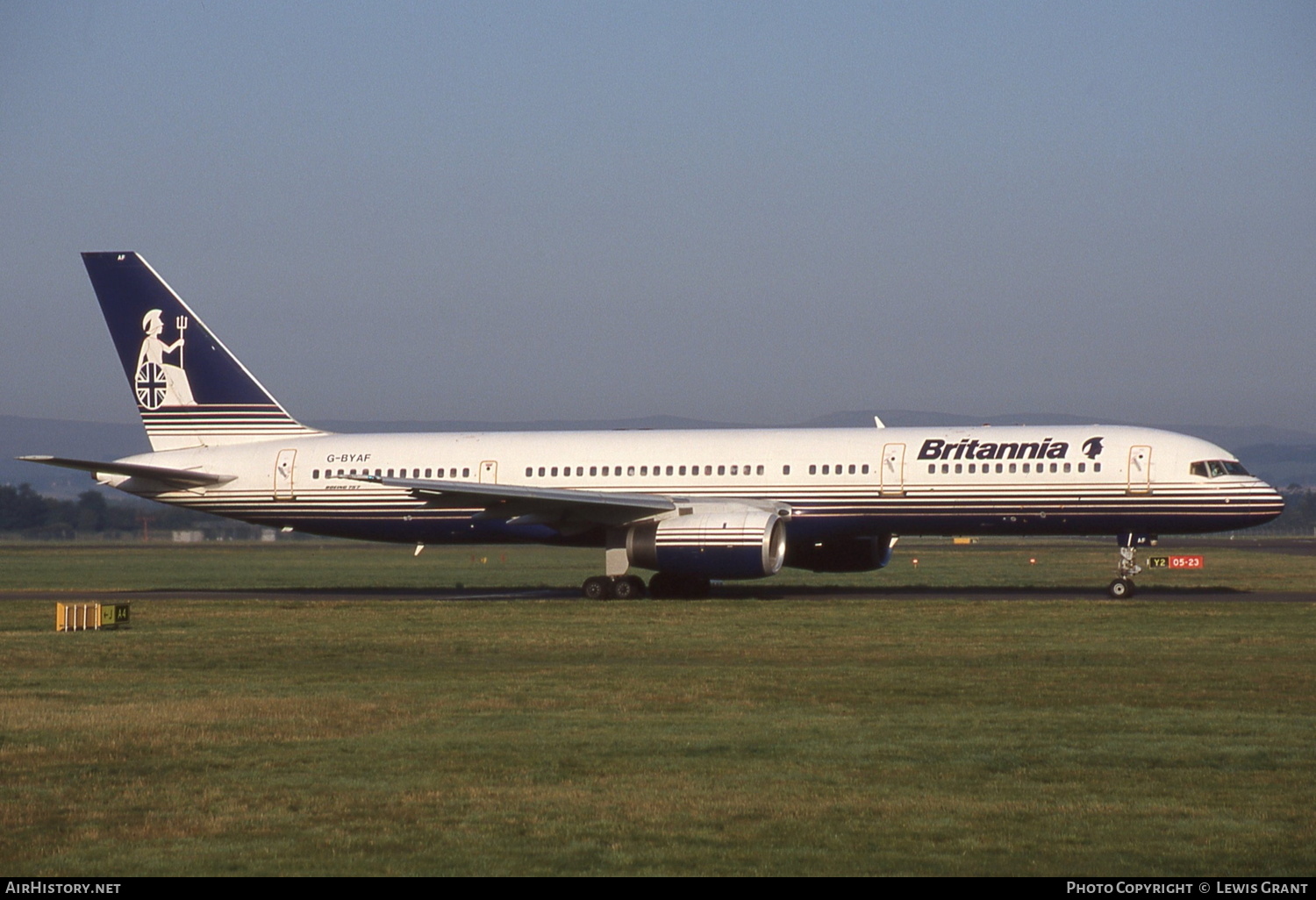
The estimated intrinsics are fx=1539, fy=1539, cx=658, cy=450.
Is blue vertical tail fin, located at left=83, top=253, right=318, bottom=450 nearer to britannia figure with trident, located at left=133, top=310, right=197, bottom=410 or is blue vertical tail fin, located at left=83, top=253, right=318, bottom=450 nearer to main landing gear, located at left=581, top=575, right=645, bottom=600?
britannia figure with trident, located at left=133, top=310, right=197, bottom=410

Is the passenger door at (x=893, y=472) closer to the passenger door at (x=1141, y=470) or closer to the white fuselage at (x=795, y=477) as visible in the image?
the white fuselage at (x=795, y=477)

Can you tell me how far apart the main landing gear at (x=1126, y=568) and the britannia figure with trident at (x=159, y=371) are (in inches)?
957

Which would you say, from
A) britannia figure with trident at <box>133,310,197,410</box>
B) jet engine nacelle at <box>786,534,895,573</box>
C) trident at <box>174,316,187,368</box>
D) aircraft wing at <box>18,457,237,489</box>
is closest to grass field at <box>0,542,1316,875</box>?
jet engine nacelle at <box>786,534,895,573</box>

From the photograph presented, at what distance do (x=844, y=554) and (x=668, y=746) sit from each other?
79.3 ft

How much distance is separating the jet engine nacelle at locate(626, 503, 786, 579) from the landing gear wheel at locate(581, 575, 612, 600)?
42.8 inches

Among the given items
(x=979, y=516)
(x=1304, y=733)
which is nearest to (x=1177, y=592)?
(x=979, y=516)

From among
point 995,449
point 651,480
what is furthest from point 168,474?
point 995,449

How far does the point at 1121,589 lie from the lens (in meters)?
34.2

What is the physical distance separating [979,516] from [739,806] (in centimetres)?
2448

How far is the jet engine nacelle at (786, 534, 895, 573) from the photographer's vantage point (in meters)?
38.3

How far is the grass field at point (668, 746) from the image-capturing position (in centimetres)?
1056

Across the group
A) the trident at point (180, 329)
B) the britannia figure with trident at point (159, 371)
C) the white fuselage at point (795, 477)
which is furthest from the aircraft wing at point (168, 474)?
the trident at point (180, 329)
